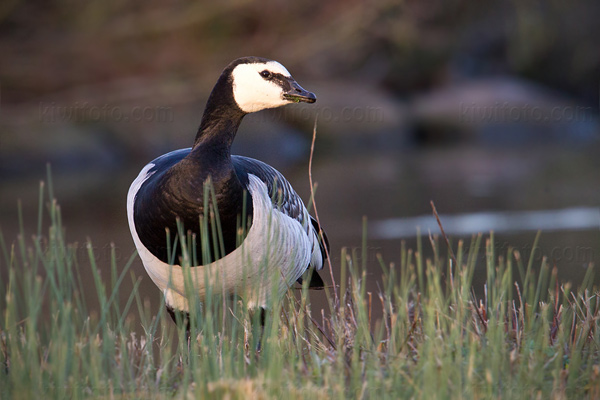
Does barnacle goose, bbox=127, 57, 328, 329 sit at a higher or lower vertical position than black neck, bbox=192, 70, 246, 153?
lower

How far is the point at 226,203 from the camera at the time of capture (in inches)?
166

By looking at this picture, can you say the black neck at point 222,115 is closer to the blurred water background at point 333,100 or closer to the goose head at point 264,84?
the goose head at point 264,84

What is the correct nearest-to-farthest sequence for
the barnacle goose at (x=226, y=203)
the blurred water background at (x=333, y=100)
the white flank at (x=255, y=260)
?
1. the barnacle goose at (x=226, y=203)
2. the white flank at (x=255, y=260)
3. the blurred water background at (x=333, y=100)

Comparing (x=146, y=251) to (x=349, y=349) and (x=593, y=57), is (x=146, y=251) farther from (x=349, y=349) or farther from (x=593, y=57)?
(x=593, y=57)

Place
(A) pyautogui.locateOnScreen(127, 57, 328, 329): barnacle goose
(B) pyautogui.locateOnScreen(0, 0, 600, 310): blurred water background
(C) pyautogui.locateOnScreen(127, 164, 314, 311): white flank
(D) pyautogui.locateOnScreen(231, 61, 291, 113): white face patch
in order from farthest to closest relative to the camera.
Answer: (B) pyautogui.locateOnScreen(0, 0, 600, 310): blurred water background → (D) pyautogui.locateOnScreen(231, 61, 291, 113): white face patch → (C) pyautogui.locateOnScreen(127, 164, 314, 311): white flank → (A) pyautogui.locateOnScreen(127, 57, 328, 329): barnacle goose

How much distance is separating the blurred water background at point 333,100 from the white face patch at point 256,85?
19.7ft

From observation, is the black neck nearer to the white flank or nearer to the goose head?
the goose head

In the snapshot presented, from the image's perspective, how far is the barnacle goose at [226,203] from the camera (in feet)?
13.7

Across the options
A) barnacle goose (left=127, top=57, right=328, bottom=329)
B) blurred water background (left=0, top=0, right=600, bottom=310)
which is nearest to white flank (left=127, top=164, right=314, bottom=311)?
barnacle goose (left=127, top=57, right=328, bottom=329)

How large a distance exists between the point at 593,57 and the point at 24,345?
866 inches

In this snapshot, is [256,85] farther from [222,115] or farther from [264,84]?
[222,115]

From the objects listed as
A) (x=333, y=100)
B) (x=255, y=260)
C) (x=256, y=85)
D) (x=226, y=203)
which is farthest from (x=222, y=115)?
(x=333, y=100)

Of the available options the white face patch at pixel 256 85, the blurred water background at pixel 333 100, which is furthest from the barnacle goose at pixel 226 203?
the blurred water background at pixel 333 100

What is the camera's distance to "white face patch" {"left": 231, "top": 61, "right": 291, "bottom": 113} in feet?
14.6
